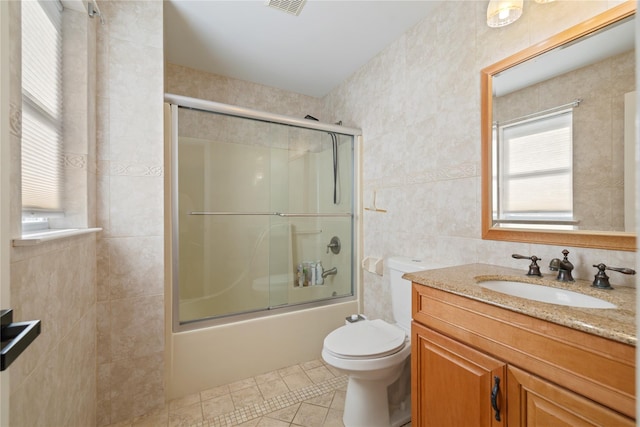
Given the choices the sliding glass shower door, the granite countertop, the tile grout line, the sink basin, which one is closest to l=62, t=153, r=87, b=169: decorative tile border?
the sliding glass shower door

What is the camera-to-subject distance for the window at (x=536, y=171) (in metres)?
1.16

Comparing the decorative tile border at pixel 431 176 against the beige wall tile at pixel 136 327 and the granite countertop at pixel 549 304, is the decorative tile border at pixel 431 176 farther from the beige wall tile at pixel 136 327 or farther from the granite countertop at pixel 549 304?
the beige wall tile at pixel 136 327

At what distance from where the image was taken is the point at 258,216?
7.22 feet

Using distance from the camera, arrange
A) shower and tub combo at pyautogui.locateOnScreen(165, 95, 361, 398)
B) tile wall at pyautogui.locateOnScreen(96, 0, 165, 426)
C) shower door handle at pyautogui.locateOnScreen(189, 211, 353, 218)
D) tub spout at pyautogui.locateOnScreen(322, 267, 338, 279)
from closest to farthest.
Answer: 1. tile wall at pyautogui.locateOnScreen(96, 0, 165, 426)
2. shower and tub combo at pyautogui.locateOnScreen(165, 95, 361, 398)
3. shower door handle at pyautogui.locateOnScreen(189, 211, 353, 218)
4. tub spout at pyautogui.locateOnScreen(322, 267, 338, 279)

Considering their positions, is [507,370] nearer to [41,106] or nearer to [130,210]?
[130,210]

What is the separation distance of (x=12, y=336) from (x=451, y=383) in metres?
1.22

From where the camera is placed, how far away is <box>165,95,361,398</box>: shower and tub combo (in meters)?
1.73

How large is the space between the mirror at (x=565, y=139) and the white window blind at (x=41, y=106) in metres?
1.94

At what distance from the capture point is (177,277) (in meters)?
1.71

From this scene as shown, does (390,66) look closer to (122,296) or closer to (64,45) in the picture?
(64,45)

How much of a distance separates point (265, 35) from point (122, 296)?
74.8 inches

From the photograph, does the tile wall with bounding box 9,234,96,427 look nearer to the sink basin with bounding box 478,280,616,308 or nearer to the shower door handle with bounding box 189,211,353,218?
the shower door handle with bounding box 189,211,353,218

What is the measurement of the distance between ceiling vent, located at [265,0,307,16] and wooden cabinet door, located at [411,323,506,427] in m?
1.87

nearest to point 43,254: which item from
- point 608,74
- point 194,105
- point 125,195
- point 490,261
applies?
point 125,195
